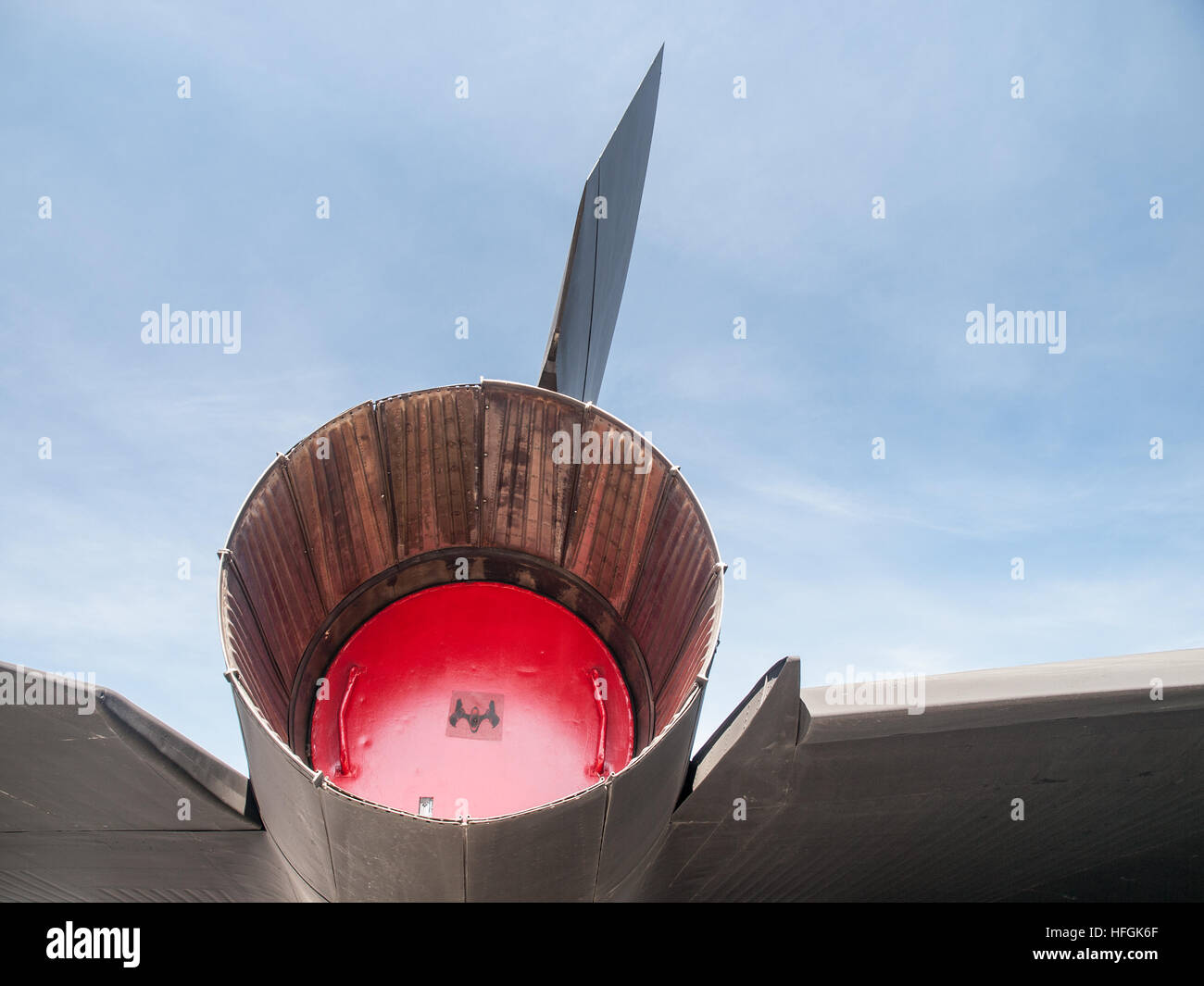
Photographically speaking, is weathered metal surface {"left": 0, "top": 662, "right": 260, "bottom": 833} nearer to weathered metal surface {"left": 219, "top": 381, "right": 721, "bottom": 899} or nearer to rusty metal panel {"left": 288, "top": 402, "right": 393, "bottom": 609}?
weathered metal surface {"left": 219, "top": 381, "right": 721, "bottom": 899}

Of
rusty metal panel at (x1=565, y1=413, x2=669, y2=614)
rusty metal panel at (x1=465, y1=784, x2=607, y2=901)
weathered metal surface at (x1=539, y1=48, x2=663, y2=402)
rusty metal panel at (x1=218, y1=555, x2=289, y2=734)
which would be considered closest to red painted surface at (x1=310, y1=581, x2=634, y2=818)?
rusty metal panel at (x1=565, y1=413, x2=669, y2=614)

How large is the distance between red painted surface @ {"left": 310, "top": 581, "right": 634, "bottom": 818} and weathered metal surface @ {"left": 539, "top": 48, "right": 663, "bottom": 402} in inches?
52.7

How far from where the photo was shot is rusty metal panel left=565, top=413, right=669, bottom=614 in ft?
13.0

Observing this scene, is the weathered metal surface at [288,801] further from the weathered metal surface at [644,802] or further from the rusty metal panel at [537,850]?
the weathered metal surface at [644,802]

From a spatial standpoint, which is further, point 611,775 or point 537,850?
point 611,775

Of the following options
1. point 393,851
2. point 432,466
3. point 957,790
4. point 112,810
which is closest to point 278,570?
point 432,466

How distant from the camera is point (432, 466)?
4512mm

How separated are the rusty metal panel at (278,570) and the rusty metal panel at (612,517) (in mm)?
1375

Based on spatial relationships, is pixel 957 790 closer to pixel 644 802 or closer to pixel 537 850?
pixel 644 802

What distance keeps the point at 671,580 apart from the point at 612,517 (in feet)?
1.71

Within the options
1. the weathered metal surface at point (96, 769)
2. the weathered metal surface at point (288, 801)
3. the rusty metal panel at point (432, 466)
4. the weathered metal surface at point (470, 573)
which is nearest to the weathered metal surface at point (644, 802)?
the weathered metal surface at point (470, 573)
